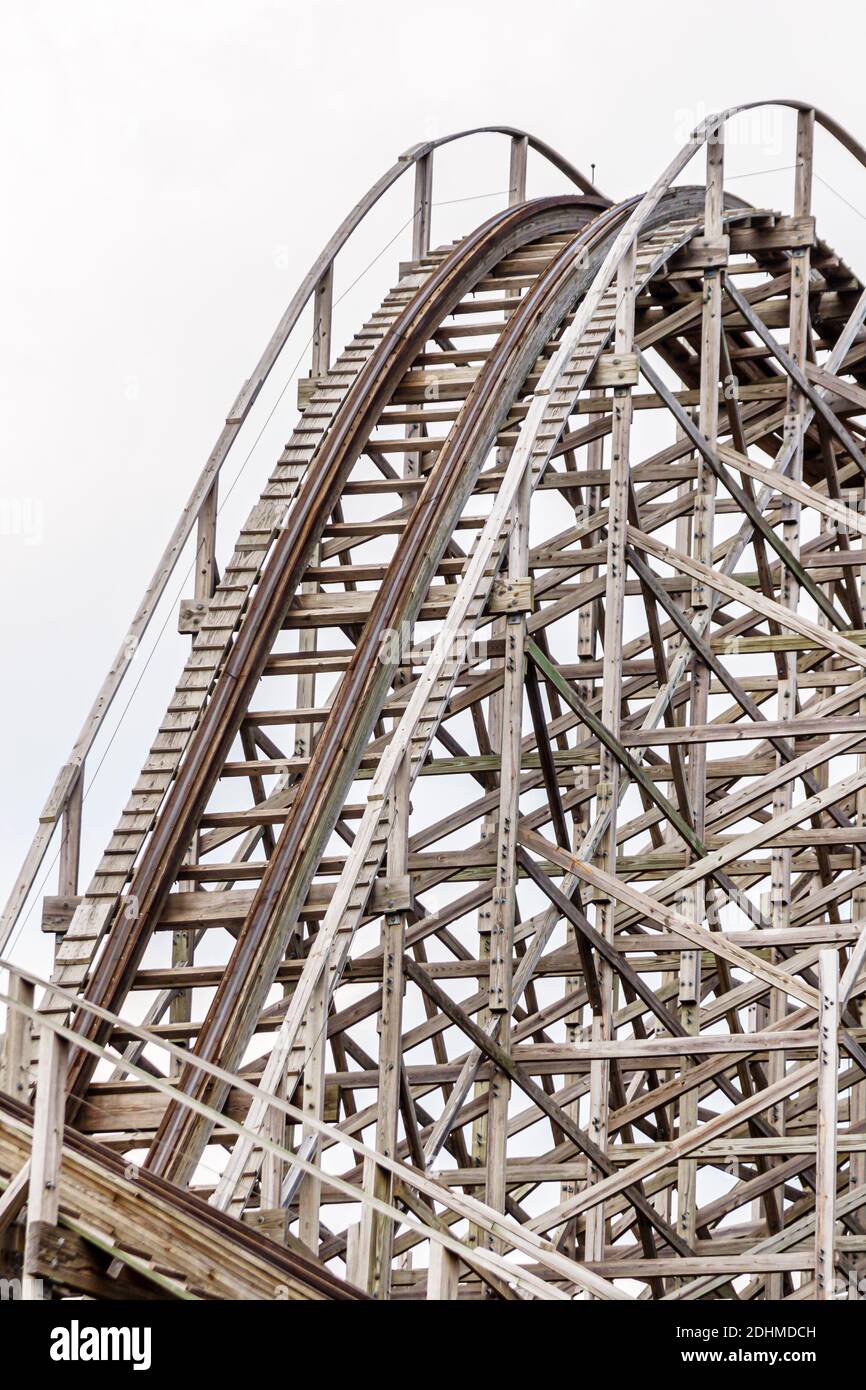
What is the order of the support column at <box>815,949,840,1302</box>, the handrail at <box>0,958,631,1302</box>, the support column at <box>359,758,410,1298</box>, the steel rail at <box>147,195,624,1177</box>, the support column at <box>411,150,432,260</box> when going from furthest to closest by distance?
the support column at <box>411,150,432,260</box> < the support column at <box>359,758,410,1298</box> < the steel rail at <box>147,195,624,1177</box> < the support column at <box>815,949,840,1302</box> < the handrail at <box>0,958,631,1302</box>

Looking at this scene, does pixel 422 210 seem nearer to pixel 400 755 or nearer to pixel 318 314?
pixel 318 314

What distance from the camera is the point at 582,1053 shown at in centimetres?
1220

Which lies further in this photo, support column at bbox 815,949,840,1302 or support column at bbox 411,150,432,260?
support column at bbox 411,150,432,260

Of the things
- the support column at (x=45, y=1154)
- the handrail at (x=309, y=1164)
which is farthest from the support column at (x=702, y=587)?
the support column at (x=45, y=1154)

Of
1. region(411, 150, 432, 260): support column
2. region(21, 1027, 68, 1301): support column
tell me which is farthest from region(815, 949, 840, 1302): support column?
region(411, 150, 432, 260): support column

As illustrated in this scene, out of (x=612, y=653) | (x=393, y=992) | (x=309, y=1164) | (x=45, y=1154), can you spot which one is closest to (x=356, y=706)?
(x=393, y=992)

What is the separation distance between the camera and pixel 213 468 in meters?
12.8

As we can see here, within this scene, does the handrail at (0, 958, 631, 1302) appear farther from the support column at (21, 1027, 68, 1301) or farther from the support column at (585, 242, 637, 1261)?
the support column at (585, 242, 637, 1261)

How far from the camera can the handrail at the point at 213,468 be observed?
11406 millimetres

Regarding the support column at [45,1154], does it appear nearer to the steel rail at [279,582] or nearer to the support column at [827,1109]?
the steel rail at [279,582]

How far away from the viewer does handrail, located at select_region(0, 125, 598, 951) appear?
449 inches

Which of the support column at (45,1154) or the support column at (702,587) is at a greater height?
the support column at (702,587)

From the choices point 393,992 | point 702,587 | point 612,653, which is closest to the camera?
point 393,992

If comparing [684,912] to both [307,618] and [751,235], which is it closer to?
[307,618]
